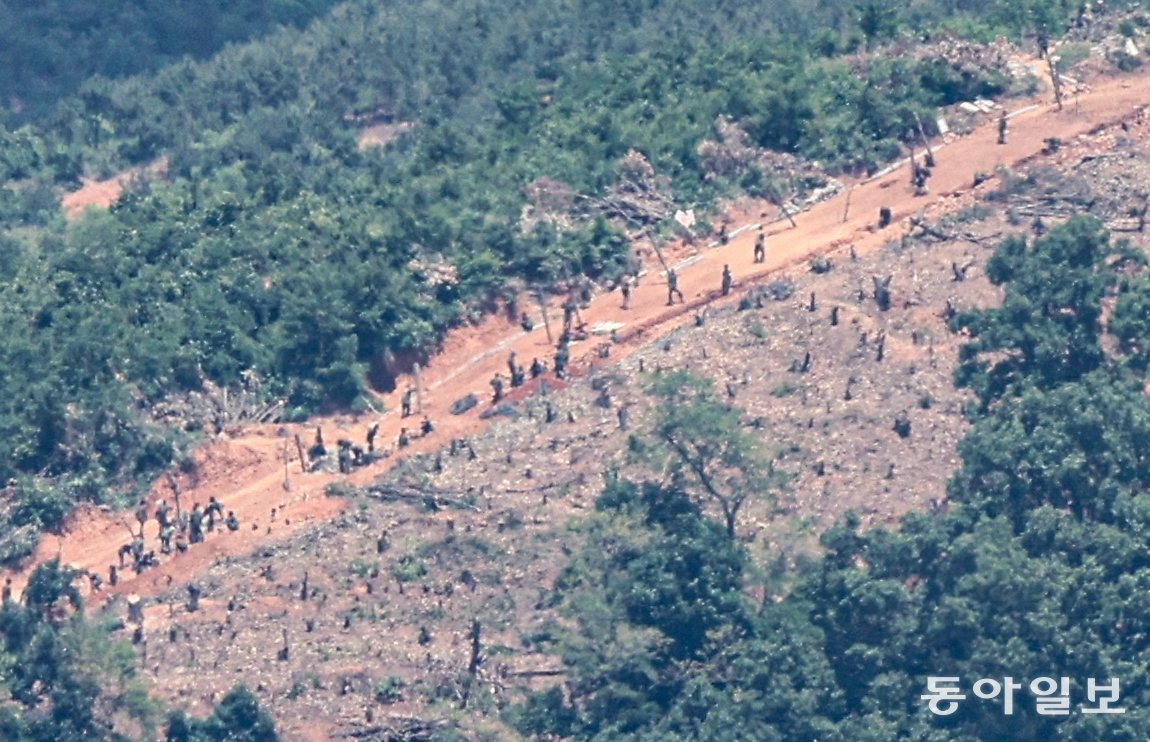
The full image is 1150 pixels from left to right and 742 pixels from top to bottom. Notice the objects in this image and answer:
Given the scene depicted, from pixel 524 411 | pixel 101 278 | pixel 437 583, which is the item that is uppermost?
pixel 101 278

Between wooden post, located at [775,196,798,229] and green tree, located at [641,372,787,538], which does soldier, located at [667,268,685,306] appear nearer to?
wooden post, located at [775,196,798,229]

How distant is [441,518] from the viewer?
48219 mm

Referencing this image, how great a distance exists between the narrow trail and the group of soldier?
0.67 ft

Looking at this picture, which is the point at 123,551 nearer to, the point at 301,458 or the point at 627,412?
the point at 301,458

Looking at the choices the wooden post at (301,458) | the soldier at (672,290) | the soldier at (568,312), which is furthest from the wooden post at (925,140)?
the wooden post at (301,458)

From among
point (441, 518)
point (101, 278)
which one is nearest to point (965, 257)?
point (441, 518)

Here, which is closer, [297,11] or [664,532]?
[664,532]

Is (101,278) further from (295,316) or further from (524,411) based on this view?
(524,411)

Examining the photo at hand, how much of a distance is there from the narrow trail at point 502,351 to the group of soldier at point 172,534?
0.20 metres

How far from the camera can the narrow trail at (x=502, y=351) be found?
48812mm

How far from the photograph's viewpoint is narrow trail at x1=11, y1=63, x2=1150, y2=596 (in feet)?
160

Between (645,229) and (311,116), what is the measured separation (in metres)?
14.5

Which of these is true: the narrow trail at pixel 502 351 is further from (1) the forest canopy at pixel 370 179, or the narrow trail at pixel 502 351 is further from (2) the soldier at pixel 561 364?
(1) the forest canopy at pixel 370 179

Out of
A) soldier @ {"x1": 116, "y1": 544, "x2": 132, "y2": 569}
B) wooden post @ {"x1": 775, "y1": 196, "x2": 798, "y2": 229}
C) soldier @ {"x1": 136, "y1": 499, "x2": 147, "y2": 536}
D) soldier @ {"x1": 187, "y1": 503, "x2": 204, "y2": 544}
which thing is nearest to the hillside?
wooden post @ {"x1": 775, "y1": 196, "x2": 798, "y2": 229}
